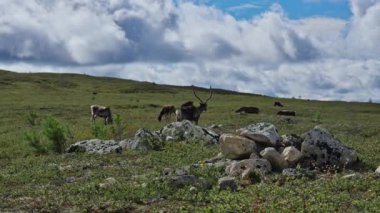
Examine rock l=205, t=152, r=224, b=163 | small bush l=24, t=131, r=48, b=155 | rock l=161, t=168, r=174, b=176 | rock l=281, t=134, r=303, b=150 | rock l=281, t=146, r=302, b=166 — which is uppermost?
rock l=281, t=134, r=303, b=150

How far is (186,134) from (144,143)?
2852 mm

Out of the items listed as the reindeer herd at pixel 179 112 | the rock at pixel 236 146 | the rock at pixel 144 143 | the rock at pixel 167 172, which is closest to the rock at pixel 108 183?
the rock at pixel 167 172

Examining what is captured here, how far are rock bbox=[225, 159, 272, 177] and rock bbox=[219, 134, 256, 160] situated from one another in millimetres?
1832

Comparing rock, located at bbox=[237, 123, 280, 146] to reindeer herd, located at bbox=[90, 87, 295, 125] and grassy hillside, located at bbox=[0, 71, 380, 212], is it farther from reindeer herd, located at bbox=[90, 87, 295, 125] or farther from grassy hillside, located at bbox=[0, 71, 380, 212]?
reindeer herd, located at bbox=[90, 87, 295, 125]

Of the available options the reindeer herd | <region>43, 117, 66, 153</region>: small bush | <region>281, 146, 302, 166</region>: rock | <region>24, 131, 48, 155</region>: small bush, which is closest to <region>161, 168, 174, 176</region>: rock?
<region>281, 146, 302, 166</region>: rock

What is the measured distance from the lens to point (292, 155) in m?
20.1

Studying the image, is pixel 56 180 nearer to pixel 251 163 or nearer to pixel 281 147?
pixel 251 163

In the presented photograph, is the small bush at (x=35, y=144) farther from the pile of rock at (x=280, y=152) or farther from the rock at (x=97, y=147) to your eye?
the pile of rock at (x=280, y=152)

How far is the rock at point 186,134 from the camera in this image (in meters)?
28.7

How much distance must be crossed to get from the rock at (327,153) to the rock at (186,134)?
26.6 ft

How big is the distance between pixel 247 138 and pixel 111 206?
8145 mm

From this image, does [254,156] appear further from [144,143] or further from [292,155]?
[144,143]

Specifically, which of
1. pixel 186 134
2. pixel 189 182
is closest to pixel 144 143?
pixel 186 134

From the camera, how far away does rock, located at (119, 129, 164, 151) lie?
87.5 feet
